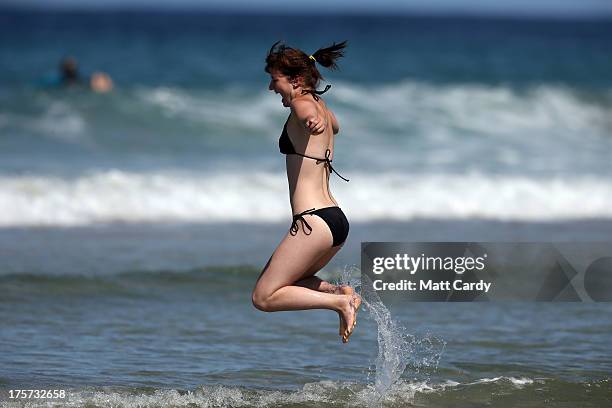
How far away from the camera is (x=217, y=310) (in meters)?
8.70

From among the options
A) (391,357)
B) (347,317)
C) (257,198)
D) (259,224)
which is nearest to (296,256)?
(347,317)

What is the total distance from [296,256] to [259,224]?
24.0 feet

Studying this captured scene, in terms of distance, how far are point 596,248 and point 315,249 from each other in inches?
248

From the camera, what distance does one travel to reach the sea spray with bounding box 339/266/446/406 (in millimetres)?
6363

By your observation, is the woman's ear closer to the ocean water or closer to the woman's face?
the woman's face

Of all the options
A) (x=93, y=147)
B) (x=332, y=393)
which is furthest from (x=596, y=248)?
(x=93, y=147)

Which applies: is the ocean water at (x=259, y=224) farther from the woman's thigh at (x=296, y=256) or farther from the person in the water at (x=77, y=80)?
the woman's thigh at (x=296, y=256)

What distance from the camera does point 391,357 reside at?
6.40 metres

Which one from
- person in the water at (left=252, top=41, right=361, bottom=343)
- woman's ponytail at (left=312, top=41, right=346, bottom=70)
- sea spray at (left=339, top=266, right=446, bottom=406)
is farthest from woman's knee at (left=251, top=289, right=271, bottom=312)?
woman's ponytail at (left=312, top=41, right=346, bottom=70)

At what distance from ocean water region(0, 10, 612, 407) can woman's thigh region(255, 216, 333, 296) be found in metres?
0.91

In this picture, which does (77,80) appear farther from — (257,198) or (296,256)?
(296,256)

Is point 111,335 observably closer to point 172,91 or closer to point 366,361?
point 366,361

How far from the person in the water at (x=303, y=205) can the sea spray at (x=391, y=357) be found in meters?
0.60

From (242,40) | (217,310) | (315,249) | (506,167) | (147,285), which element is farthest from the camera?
(242,40)
